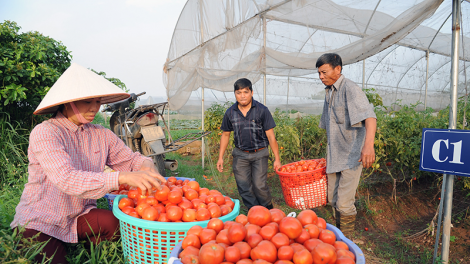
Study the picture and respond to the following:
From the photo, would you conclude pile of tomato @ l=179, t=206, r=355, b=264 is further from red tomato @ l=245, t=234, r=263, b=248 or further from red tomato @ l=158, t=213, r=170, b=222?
red tomato @ l=158, t=213, r=170, b=222

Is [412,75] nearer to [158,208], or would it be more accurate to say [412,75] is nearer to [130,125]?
[130,125]

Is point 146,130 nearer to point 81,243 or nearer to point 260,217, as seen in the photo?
point 81,243

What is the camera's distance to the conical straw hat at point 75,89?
1.88 meters

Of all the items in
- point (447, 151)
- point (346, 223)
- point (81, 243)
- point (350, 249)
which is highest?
point (447, 151)

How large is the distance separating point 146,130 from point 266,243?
381cm

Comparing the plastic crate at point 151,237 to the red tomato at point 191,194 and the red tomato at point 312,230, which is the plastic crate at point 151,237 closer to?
the red tomato at point 191,194

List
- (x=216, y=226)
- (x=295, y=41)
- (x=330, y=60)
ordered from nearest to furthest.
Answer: (x=216, y=226)
(x=330, y=60)
(x=295, y=41)

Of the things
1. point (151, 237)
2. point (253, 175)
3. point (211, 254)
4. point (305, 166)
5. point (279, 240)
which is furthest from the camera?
point (253, 175)

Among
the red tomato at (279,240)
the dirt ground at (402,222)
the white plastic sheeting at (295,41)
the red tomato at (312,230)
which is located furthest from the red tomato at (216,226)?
the white plastic sheeting at (295,41)

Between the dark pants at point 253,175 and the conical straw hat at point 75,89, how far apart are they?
1.90 meters

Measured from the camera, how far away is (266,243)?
127 centimetres

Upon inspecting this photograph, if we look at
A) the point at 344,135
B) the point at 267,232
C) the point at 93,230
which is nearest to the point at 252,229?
the point at 267,232

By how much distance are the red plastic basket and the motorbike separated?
71.4 inches

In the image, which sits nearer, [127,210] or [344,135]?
[127,210]
